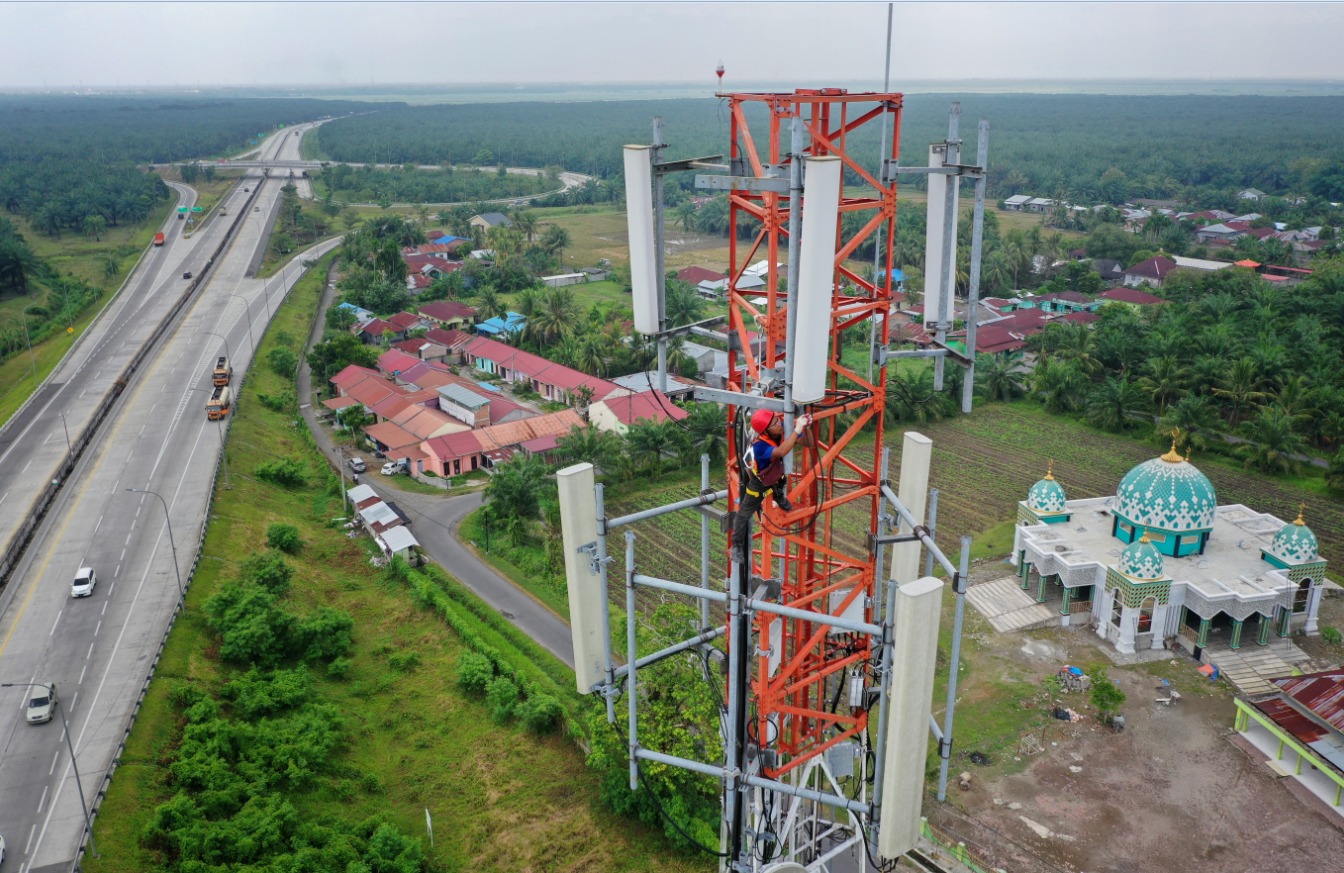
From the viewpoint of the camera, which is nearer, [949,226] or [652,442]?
[949,226]

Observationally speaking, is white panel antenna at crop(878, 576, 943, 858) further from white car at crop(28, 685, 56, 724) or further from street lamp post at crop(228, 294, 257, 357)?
street lamp post at crop(228, 294, 257, 357)

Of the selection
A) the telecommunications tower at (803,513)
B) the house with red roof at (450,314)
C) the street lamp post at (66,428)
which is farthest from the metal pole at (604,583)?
the house with red roof at (450,314)

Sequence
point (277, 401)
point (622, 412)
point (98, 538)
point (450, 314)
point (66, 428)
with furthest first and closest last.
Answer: point (450, 314) → point (277, 401) → point (622, 412) → point (66, 428) → point (98, 538)

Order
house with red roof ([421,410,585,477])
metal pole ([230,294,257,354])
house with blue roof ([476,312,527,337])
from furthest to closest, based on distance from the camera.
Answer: house with blue roof ([476,312,527,337]), metal pole ([230,294,257,354]), house with red roof ([421,410,585,477])

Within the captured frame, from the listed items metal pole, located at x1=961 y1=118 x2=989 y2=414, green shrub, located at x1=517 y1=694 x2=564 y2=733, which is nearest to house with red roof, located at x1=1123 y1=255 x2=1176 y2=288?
green shrub, located at x1=517 y1=694 x2=564 y2=733

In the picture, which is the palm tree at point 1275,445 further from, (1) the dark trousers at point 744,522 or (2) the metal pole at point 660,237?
(1) the dark trousers at point 744,522

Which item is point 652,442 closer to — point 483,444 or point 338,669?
point 483,444

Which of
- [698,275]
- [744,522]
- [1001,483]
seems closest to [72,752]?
[744,522]
